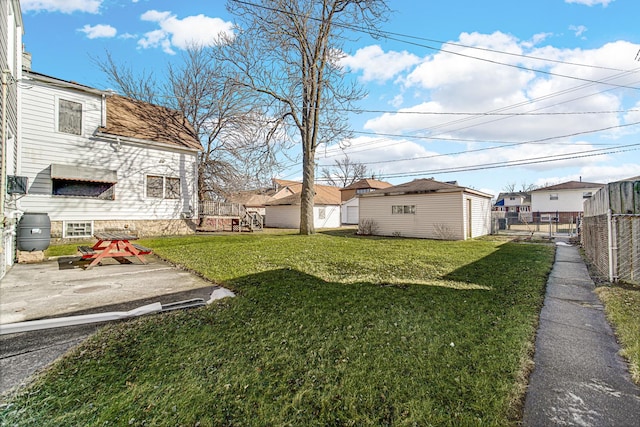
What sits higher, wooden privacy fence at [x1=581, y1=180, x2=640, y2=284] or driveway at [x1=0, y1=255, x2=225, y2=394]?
wooden privacy fence at [x1=581, y1=180, x2=640, y2=284]

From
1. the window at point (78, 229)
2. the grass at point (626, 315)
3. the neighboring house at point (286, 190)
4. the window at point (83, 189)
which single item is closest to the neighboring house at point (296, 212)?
Result: the neighboring house at point (286, 190)

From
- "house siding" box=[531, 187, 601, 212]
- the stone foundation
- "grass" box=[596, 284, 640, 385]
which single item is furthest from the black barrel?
"house siding" box=[531, 187, 601, 212]

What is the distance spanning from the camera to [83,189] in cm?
1071

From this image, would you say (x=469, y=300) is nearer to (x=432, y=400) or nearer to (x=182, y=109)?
(x=432, y=400)

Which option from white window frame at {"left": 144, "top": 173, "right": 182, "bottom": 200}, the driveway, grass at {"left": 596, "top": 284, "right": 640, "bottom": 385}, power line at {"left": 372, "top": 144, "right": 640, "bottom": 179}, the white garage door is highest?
power line at {"left": 372, "top": 144, "right": 640, "bottom": 179}

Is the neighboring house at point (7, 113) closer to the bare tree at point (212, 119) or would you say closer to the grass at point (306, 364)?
the grass at point (306, 364)

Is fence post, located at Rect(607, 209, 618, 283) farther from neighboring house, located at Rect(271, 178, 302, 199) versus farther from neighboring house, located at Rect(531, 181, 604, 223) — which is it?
neighboring house, located at Rect(271, 178, 302, 199)

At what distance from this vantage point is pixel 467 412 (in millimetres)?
1762

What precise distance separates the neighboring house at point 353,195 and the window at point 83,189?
57.2ft

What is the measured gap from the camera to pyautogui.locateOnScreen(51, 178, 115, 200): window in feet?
33.4

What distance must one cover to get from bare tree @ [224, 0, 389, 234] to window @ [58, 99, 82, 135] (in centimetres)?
674

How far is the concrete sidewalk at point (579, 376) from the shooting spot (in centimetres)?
178

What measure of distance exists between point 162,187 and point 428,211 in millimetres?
12927

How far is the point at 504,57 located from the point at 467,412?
1354cm
